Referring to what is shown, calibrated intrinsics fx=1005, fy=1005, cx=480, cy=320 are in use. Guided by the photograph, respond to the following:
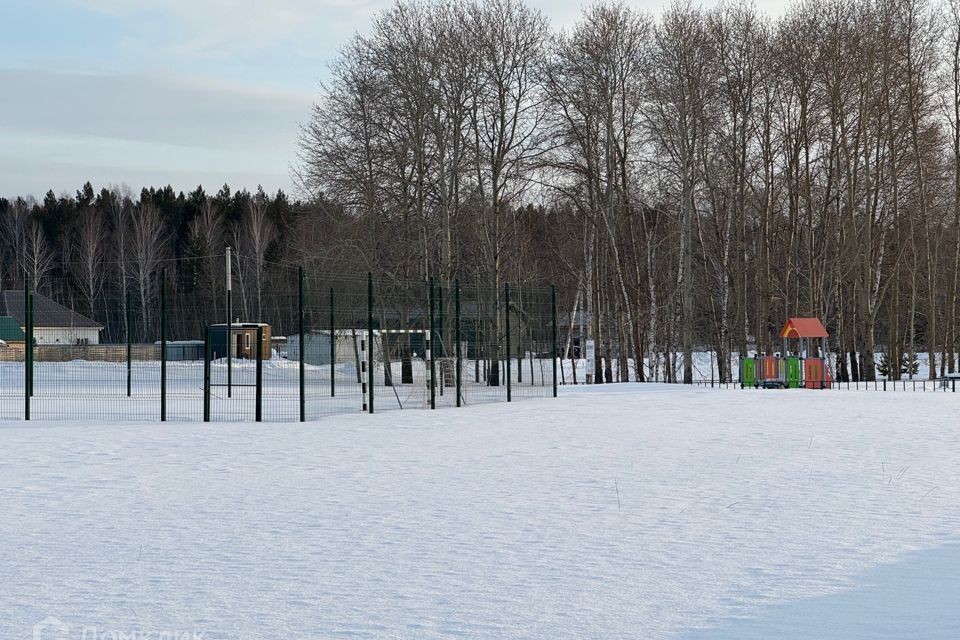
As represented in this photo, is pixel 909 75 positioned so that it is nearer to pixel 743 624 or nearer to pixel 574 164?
pixel 574 164

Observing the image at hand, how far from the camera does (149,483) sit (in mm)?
10711

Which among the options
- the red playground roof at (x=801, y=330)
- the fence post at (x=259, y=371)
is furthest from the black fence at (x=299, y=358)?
the red playground roof at (x=801, y=330)

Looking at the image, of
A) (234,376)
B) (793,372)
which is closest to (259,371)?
(793,372)

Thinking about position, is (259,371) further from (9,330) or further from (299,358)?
(9,330)

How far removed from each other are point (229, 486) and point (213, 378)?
2369 centimetres

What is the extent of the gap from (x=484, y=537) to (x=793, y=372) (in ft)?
75.2

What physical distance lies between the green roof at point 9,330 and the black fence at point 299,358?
9.49ft

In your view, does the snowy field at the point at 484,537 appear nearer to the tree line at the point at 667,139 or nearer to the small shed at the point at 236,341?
the tree line at the point at 667,139

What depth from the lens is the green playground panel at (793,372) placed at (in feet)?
94.4

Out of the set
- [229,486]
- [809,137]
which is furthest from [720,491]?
[809,137]

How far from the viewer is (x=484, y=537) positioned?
302 inches

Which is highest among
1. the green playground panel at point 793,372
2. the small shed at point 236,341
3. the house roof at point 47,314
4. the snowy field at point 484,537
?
the house roof at point 47,314

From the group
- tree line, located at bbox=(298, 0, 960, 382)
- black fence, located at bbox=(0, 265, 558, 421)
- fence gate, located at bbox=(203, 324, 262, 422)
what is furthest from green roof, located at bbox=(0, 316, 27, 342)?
tree line, located at bbox=(298, 0, 960, 382)

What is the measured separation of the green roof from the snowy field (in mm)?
31372
